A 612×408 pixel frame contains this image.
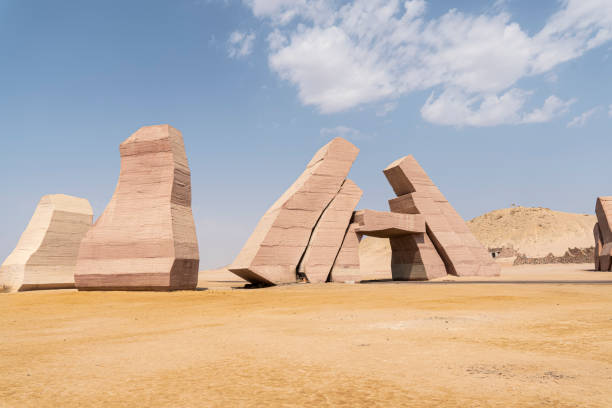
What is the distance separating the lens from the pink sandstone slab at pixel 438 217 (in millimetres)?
20719

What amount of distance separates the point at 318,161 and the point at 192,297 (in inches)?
353

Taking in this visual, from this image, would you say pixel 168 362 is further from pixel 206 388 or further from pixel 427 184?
pixel 427 184

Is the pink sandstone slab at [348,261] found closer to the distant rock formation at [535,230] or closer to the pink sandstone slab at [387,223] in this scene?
the pink sandstone slab at [387,223]

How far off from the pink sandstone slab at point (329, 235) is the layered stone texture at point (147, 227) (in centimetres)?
458

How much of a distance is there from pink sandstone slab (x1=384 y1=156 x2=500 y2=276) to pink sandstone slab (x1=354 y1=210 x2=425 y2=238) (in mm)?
700

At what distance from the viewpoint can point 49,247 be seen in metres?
21.5

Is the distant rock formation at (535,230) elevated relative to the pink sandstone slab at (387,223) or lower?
elevated

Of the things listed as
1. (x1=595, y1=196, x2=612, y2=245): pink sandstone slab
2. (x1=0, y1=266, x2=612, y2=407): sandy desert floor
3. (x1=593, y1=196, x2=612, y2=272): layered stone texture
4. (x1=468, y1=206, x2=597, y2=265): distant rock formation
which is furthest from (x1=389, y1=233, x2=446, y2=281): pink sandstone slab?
(x1=468, y1=206, x2=597, y2=265): distant rock formation

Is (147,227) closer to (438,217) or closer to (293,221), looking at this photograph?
(293,221)

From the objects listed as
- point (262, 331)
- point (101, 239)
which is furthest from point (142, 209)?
point (262, 331)

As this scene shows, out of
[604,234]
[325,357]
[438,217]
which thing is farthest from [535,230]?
[325,357]

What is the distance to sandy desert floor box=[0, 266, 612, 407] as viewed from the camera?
10.8 ft

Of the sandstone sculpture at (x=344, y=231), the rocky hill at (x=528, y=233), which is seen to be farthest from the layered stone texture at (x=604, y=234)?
the rocky hill at (x=528, y=233)

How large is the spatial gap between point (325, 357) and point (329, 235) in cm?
1425
